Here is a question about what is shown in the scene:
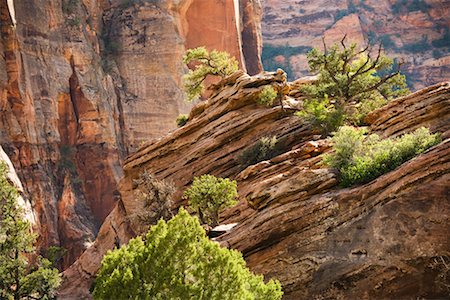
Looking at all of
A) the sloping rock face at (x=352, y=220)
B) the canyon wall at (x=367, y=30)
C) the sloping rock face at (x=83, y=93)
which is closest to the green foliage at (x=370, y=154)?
the sloping rock face at (x=352, y=220)

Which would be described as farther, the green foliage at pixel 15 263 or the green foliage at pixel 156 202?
the green foliage at pixel 156 202

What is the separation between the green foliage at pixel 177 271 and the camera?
1380 centimetres

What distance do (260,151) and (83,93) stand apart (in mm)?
26848

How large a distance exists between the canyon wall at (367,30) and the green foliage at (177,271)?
277 feet

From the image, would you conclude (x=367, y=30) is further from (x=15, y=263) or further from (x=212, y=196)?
→ (x=15, y=263)

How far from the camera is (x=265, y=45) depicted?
333 ft

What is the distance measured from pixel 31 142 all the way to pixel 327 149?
2766 centimetres

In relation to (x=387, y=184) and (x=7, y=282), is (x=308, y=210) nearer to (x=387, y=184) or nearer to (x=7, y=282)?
(x=387, y=184)

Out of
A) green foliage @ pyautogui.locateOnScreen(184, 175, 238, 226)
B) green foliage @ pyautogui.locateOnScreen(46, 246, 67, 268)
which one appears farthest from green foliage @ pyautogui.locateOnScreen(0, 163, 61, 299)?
green foliage @ pyautogui.locateOnScreen(46, 246, 67, 268)

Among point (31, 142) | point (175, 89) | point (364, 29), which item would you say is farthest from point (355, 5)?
point (31, 142)

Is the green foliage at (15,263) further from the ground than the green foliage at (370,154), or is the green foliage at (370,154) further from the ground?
→ the green foliage at (370,154)

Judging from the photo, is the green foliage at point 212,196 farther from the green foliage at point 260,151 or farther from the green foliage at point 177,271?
the green foliage at point 177,271

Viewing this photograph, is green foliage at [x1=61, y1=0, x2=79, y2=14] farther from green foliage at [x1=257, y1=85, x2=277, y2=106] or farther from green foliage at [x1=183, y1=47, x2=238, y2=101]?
green foliage at [x1=257, y1=85, x2=277, y2=106]

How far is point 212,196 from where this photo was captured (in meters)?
23.5
